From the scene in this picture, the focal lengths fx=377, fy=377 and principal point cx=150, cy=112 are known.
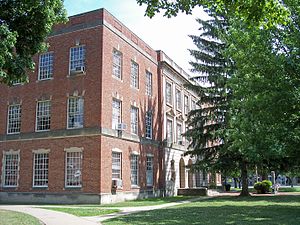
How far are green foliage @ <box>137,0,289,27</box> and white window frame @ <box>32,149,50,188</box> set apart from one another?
18147 millimetres

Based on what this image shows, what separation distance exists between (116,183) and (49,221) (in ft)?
36.8

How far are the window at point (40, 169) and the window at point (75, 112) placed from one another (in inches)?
114

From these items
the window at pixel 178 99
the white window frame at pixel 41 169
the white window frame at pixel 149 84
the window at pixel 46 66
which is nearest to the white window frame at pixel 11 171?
the white window frame at pixel 41 169

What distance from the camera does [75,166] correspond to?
24516 millimetres

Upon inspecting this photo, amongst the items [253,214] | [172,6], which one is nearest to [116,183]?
[253,214]

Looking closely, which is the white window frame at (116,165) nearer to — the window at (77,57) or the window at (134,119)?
the window at (134,119)

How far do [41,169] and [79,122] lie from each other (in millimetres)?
4239

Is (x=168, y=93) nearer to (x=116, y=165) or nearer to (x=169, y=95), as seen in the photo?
(x=169, y=95)

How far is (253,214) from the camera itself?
15781mm

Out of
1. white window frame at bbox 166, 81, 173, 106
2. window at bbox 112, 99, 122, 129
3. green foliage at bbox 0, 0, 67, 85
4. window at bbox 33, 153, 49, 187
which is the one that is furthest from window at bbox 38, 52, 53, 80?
green foliage at bbox 0, 0, 67, 85

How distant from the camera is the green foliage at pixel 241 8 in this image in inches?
344

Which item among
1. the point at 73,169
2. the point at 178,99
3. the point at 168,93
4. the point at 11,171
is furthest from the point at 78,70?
the point at 178,99

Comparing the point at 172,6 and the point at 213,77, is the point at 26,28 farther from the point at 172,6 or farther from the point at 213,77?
the point at 213,77

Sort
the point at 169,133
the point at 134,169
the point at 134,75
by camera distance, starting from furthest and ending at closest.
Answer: the point at 169,133, the point at 134,75, the point at 134,169
